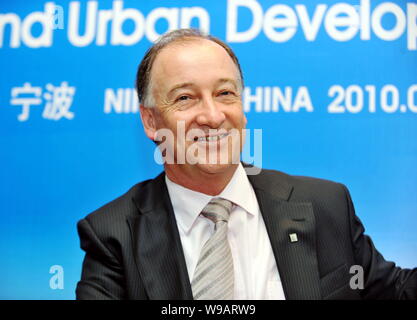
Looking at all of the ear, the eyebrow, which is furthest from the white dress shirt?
the eyebrow

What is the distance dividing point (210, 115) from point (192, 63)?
21cm

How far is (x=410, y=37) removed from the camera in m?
2.27

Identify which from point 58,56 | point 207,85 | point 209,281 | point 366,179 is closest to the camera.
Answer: point 209,281

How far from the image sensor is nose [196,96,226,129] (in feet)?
5.59

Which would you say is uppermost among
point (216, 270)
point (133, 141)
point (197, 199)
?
point (133, 141)

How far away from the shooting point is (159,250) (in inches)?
65.0

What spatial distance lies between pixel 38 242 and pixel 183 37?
4.11 feet

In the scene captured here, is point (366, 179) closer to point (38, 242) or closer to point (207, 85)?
point (207, 85)

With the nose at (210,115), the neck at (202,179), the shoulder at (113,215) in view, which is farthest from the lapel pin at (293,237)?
the shoulder at (113,215)

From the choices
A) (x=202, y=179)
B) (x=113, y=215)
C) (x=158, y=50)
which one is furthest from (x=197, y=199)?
(x=158, y=50)

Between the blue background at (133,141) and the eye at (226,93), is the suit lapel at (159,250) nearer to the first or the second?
the eye at (226,93)

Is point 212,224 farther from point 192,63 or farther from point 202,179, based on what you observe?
point 192,63

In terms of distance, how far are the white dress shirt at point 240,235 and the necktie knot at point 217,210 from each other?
0.02 m
